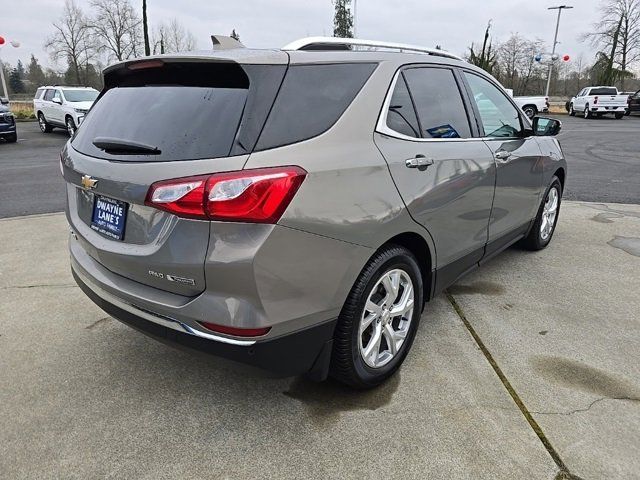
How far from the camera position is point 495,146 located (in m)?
3.52

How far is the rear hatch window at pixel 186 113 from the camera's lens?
6.58 feet

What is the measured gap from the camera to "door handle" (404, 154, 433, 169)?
256 cm

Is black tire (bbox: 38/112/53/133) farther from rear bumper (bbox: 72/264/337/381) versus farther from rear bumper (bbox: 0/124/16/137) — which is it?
rear bumper (bbox: 72/264/337/381)

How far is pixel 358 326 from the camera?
2.41 meters

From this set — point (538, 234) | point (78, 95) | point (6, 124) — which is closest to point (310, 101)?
point (538, 234)

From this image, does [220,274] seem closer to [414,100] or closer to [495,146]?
[414,100]

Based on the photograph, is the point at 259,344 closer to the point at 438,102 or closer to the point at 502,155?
the point at 438,102

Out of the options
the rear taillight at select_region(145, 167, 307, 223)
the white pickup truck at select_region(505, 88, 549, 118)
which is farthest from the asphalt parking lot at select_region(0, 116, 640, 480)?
the white pickup truck at select_region(505, 88, 549, 118)

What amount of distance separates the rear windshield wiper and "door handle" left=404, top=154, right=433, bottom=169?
4.08 ft

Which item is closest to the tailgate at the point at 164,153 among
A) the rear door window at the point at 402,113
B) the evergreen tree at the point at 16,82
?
the rear door window at the point at 402,113

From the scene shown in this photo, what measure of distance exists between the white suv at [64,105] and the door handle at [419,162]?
53.7 feet

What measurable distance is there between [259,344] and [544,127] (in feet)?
11.9

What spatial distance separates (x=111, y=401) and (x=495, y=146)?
2.96 m

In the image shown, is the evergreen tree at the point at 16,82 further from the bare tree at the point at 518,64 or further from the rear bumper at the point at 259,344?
the rear bumper at the point at 259,344
